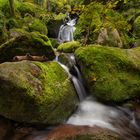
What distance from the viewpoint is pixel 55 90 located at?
5.34 meters

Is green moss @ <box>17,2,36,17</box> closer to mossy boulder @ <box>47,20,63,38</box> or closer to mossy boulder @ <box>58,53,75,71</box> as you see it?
mossy boulder @ <box>47,20,63,38</box>

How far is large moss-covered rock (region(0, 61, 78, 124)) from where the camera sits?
4609mm

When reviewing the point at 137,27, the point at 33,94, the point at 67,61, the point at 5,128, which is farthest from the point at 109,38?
the point at 5,128

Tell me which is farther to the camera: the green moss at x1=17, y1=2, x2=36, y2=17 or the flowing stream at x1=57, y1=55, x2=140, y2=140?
the green moss at x1=17, y1=2, x2=36, y2=17

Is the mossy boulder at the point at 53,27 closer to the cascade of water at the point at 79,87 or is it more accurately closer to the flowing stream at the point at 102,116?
the cascade of water at the point at 79,87

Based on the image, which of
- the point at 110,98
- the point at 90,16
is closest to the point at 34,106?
the point at 110,98

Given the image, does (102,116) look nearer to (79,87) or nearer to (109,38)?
(79,87)

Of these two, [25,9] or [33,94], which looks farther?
[25,9]

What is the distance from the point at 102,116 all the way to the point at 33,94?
1935 millimetres

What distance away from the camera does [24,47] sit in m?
7.32

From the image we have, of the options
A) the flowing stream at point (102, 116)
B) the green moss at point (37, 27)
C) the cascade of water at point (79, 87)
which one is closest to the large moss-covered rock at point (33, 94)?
the flowing stream at point (102, 116)

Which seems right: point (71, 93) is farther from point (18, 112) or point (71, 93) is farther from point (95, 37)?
point (95, 37)

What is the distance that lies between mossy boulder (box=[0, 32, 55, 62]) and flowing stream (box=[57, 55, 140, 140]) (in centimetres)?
164

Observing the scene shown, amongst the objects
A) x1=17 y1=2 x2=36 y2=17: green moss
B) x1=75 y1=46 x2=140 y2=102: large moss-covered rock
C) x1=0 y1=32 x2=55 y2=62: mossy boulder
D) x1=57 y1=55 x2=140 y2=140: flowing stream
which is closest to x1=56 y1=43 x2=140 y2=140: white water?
x1=57 y1=55 x2=140 y2=140: flowing stream
